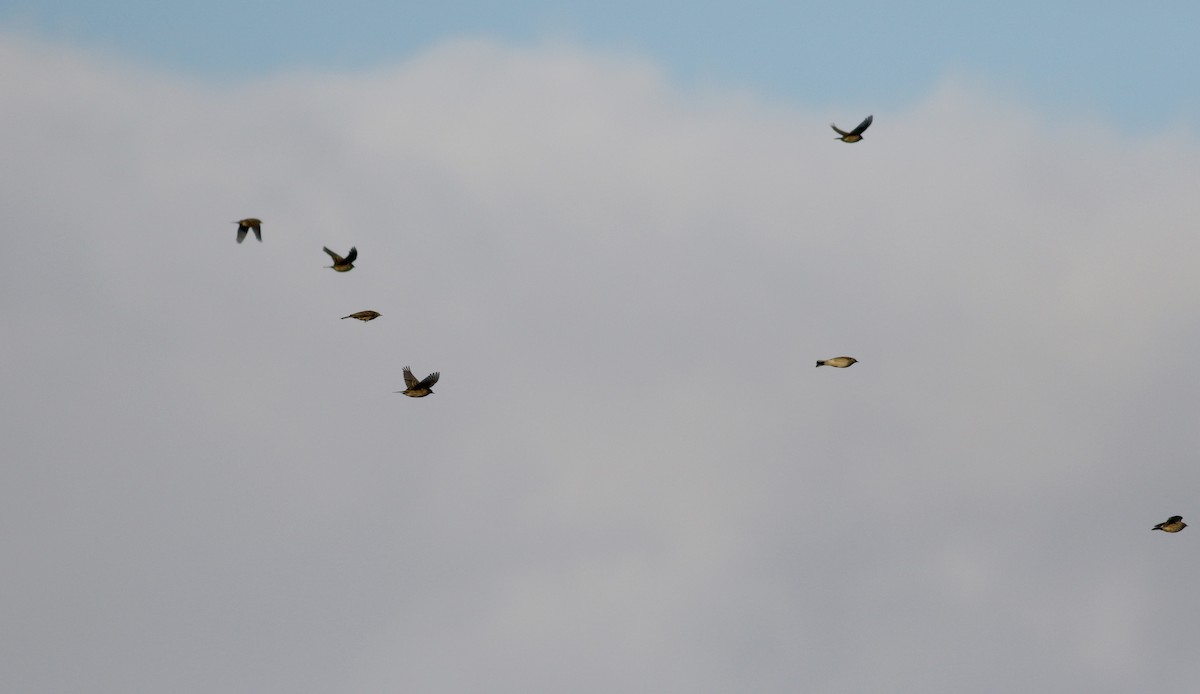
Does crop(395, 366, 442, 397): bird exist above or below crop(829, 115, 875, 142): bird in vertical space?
below

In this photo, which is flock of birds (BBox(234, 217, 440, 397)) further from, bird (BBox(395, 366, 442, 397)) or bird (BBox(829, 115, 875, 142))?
bird (BBox(829, 115, 875, 142))

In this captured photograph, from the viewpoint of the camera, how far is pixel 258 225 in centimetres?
8088

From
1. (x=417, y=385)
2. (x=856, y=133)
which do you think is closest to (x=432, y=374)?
(x=417, y=385)

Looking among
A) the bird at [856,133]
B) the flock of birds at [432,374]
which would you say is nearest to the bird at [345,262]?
the flock of birds at [432,374]

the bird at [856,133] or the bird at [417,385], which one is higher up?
the bird at [856,133]

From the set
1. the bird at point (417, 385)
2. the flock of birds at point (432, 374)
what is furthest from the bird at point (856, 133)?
the bird at point (417, 385)

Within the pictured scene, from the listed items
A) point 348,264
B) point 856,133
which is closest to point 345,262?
point 348,264

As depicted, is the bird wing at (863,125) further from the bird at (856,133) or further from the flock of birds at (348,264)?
the flock of birds at (348,264)

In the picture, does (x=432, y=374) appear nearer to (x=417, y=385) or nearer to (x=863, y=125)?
(x=417, y=385)

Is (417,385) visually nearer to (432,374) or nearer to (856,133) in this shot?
(432,374)

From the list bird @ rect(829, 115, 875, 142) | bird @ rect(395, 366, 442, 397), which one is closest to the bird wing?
bird @ rect(829, 115, 875, 142)

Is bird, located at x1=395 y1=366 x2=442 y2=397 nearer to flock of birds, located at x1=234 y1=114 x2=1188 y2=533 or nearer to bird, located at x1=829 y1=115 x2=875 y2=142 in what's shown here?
flock of birds, located at x1=234 y1=114 x2=1188 y2=533

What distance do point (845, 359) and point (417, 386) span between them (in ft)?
85.0

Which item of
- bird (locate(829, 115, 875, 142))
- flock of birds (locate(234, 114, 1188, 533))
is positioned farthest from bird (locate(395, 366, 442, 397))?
bird (locate(829, 115, 875, 142))
